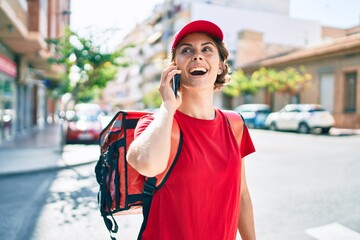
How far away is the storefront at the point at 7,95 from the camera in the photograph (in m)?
12.5

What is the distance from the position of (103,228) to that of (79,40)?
758 cm

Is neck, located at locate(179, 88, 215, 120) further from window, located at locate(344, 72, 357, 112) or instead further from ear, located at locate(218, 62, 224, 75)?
window, located at locate(344, 72, 357, 112)

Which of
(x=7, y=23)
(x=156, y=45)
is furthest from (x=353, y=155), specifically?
(x=156, y=45)

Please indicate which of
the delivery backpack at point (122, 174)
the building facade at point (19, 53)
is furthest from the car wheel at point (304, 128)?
the delivery backpack at point (122, 174)

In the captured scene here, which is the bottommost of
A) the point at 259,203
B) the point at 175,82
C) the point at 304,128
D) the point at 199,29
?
the point at 259,203

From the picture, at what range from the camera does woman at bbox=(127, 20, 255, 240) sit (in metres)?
1.21

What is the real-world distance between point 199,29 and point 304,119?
1759 centimetres

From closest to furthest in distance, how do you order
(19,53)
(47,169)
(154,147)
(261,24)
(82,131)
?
1. (154,147)
2. (47,169)
3. (82,131)
4. (19,53)
5. (261,24)

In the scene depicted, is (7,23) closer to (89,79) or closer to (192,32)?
(89,79)

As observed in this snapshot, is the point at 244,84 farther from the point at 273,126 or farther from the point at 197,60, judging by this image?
the point at 197,60

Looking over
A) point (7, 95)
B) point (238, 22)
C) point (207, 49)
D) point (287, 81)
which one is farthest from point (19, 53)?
Answer: point (238, 22)

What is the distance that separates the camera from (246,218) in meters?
Result: 1.65

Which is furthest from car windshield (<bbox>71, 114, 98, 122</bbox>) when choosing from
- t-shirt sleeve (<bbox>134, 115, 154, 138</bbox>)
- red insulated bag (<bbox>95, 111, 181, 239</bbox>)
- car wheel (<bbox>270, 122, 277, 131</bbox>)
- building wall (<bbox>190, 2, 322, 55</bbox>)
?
building wall (<bbox>190, 2, 322, 55</bbox>)

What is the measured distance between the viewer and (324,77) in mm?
23000
